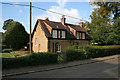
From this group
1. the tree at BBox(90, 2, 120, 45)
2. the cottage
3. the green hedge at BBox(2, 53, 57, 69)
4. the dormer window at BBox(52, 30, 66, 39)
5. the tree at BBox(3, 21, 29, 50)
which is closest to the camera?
the green hedge at BBox(2, 53, 57, 69)

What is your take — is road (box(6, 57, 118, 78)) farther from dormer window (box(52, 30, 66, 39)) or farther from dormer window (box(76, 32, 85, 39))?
dormer window (box(76, 32, 85, 39))

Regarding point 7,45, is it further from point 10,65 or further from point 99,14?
point 99,14

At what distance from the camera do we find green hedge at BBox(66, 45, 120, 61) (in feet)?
45.8

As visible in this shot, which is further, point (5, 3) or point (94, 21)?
point (94, 21)

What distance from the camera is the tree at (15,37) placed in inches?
1275

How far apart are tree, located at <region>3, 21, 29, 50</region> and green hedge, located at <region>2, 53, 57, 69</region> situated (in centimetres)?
2419

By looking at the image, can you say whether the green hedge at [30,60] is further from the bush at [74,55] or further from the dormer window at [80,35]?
the dormer window at [80,35]

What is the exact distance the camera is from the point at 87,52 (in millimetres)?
15797

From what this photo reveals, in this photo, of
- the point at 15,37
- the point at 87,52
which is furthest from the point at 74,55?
the point at 15,37

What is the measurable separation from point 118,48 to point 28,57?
2073 cm

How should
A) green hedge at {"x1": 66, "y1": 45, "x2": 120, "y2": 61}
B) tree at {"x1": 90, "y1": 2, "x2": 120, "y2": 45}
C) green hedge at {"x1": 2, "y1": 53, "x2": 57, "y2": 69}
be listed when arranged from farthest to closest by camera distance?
tree at {"x1": 90, "y1": 2, "x2": 120, "y2": 45} < green hedge at {"x1": 66, "y1": 45, "x2": 120, "y2": 61} < green hedge at {"x1": 2, "y1": 53, "x2": 57, "y2": 69}

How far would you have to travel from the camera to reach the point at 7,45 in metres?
33.4

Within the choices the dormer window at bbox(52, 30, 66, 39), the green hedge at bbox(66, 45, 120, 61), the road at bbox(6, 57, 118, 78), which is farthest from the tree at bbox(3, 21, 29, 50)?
the road at bbox(6, 57, 118, 78)

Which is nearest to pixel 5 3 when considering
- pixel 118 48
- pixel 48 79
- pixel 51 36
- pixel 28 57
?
pixel 28 57
